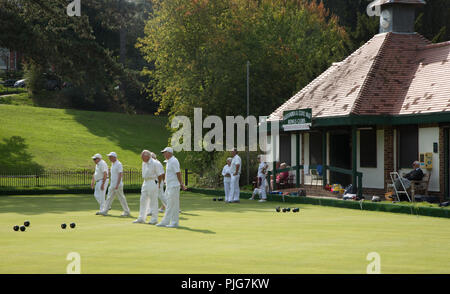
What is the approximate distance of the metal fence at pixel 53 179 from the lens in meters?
35.7

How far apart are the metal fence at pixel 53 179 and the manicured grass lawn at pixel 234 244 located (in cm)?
1571

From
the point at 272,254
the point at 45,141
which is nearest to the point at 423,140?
the point at 272,254

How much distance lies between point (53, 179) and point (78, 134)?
15.9m

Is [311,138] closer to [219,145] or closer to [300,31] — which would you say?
[219,145]

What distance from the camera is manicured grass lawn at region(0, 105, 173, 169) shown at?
157 feet

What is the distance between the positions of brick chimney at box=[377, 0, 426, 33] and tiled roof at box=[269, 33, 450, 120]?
52 centimetres

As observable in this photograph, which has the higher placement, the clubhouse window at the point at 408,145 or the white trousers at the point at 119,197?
the clubhouse window at the point at 408,145

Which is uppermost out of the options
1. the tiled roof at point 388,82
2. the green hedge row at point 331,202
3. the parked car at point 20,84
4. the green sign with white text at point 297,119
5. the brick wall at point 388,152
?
the parked car at point 20,84

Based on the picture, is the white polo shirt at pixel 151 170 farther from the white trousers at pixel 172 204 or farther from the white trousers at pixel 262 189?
the white trousers at pixel 262 189

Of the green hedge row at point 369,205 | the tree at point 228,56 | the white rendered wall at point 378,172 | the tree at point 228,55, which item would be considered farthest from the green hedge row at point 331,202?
the tree at point 228,55

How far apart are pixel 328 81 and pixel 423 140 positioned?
6.34 m

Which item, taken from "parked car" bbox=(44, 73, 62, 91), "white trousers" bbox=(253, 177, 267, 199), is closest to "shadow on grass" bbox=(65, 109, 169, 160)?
"parked car" bbox=(44, 73, 62, 91)

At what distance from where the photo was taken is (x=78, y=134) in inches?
2137

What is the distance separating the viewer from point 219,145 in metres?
39.9
